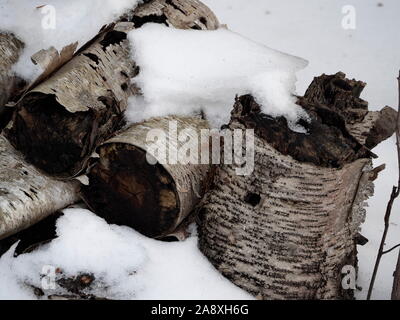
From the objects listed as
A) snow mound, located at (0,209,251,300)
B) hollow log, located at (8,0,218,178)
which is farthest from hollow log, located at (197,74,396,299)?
hollow log, located at (8,0,218,178)

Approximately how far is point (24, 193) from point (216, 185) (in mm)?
694

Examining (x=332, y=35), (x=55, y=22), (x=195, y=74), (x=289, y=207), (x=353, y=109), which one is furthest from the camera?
(x=332, y=35)

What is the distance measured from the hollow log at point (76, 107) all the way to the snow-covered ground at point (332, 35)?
80.1 inches

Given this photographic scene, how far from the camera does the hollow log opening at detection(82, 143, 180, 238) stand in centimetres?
Result: 170

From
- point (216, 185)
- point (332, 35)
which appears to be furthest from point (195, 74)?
point (332, 35)

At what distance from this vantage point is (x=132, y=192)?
1.75 metres

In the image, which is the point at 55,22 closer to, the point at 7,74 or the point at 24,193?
the point at 7,74

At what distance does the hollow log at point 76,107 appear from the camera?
1746mm

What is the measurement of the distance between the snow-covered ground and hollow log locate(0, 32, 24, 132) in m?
2.24

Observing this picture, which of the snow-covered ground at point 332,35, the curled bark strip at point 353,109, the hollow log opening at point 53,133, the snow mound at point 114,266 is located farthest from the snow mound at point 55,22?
the snow-covered ground at point 332,35

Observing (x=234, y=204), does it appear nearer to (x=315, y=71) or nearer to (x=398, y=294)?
(x=398, y=294)

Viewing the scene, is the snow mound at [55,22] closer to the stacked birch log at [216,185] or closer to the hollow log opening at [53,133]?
the stacked birch log at [216,185]

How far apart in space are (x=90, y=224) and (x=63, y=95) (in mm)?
483

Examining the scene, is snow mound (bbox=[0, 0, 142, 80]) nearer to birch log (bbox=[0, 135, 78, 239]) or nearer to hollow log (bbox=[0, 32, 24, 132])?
hollow log (bbox=[0, 32, 24, 132])
